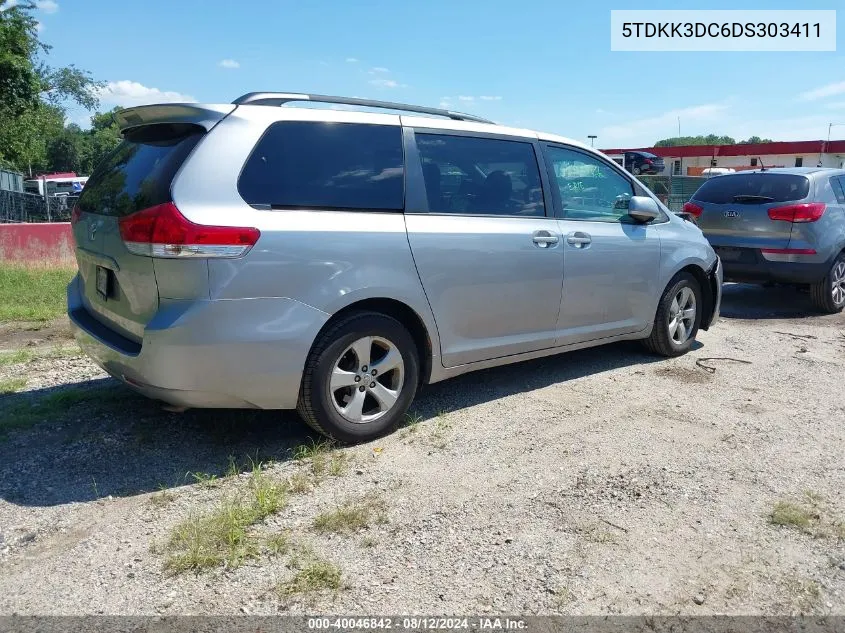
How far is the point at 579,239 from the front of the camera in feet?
16.8

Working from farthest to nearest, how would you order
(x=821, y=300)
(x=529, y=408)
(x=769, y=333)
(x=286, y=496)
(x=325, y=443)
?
(x=821, y=300) → (x=769, y=333) → (x=529, y=408) → (x=325, y=443) → (x=286, y=496)

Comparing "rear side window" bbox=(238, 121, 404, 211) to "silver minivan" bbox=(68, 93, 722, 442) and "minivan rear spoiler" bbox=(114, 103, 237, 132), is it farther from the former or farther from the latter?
"minivan rear spoiler" bbox=(114, 103, 237, 132)

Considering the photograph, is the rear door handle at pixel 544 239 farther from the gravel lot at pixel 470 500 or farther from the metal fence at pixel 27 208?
the metal fence at pixel 27 208

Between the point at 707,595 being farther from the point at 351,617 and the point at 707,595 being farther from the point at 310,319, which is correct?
the point at 310,319

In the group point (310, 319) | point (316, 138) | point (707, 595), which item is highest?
point (316, 138)

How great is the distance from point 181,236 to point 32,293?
6.47 meters

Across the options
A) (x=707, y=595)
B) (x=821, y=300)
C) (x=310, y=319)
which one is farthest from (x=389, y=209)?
(x=821, y=300)

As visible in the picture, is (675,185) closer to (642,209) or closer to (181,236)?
(642,209)

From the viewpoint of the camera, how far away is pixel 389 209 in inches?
163

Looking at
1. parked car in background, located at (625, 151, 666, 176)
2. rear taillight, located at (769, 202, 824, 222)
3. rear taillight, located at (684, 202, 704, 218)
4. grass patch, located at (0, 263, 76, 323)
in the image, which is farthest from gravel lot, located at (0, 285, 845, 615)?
parked car in background, located at (625, 151, 666, 176)

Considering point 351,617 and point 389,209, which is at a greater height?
point 389,209

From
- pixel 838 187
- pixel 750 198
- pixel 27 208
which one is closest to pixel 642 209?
pixel 750 198

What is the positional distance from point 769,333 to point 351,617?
238 inches

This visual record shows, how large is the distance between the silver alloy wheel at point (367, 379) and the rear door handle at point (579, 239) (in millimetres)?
1617
